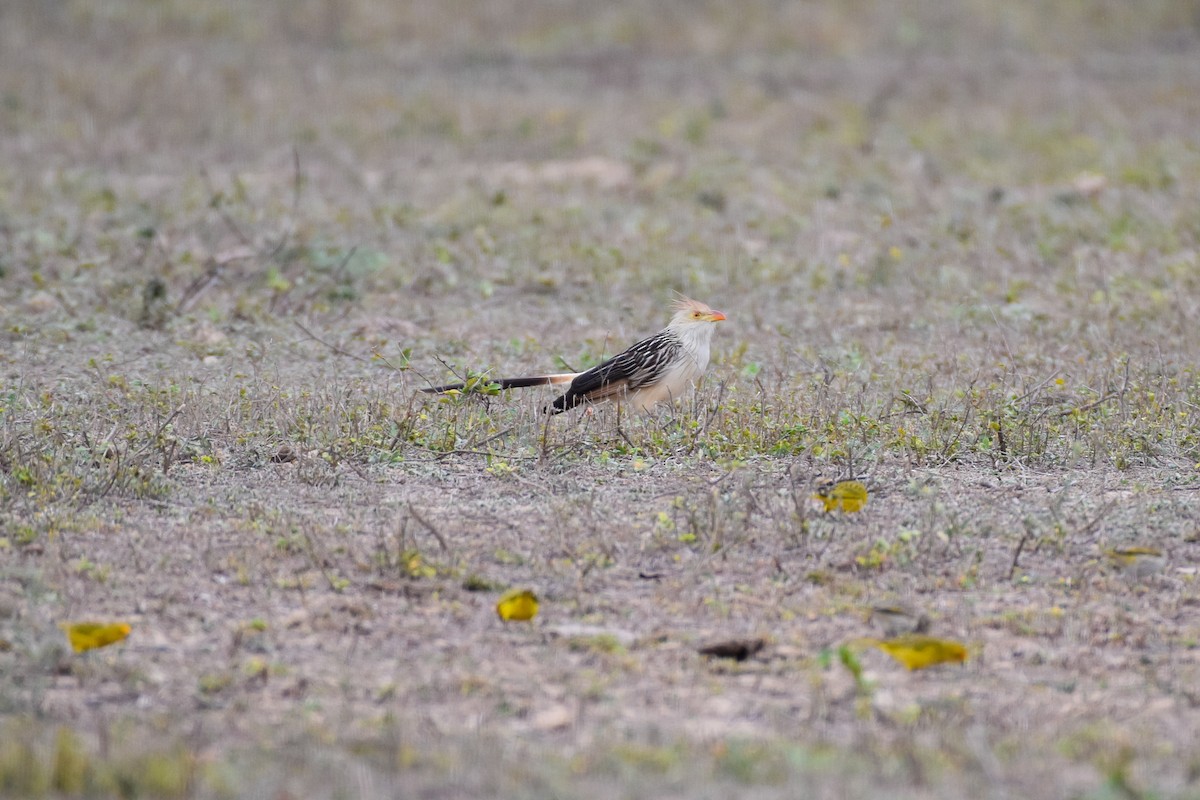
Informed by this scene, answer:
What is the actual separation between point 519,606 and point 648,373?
2860 mm

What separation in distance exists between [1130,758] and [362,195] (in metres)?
10.3

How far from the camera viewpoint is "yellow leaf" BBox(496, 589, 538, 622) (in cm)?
433

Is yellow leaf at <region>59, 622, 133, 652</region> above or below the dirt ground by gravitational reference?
above

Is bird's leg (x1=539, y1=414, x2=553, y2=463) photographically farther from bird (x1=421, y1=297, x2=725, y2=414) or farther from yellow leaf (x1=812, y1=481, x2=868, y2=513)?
yellow leaf (x1=812, y1=481, x2=868, y2=513)

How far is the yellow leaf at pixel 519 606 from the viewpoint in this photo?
433cm

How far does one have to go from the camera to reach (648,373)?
7.05m

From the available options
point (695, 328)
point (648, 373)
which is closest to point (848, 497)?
point (648, 373)

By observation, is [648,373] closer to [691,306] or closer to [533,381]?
[691,306]

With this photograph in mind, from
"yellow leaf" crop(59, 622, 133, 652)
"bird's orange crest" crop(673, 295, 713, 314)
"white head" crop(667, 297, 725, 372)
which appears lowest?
"yellow leaf" crop(59, 622, 133, 652)

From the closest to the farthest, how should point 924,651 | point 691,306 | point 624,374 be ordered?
1. point 924,651
2. point 624,374
3. point 691,306

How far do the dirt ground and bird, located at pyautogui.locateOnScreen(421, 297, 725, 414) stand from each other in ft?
0.92

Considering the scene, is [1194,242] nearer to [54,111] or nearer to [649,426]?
[649,426]

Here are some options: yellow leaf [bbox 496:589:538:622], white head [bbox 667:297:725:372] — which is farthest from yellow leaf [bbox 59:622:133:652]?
white head [bbox 667:297:725:372]

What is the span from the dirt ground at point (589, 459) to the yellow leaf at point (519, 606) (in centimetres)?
7
